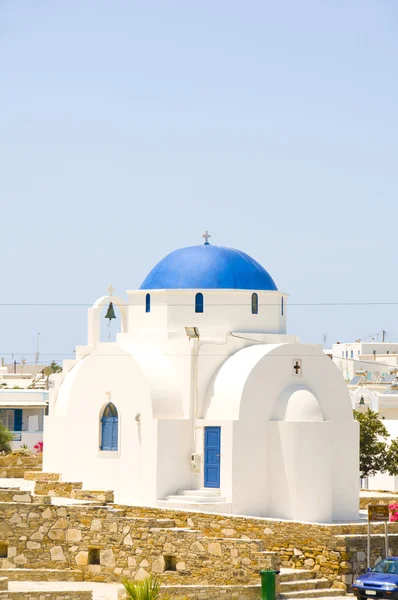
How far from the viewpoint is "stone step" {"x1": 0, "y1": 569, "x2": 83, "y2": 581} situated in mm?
23781

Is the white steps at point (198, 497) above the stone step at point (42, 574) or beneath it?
above

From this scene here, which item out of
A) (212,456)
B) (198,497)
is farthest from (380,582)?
(212,456)

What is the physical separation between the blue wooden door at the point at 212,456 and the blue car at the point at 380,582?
588 cm

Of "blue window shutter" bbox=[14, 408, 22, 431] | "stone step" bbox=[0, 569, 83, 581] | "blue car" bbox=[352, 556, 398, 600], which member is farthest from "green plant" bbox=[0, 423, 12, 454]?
"blue car" bbox=[352, 556, 398, 600]

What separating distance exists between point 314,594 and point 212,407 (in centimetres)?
601

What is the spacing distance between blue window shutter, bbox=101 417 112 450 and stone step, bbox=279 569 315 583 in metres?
6.44

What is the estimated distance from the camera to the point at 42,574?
2420 cm

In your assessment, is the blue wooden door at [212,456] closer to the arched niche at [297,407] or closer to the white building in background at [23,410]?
the arched niche at [297,407]

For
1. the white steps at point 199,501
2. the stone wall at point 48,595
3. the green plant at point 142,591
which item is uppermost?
the white steps at point 199,501

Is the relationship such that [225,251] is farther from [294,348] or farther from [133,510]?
[133,510]

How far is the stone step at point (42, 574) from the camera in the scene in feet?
78.0

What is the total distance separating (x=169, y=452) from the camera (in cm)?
2778

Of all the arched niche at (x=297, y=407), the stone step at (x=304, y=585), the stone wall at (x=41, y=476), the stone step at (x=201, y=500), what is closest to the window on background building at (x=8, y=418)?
the stone wall at (x=41, y=476)

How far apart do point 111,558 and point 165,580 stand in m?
1.35
